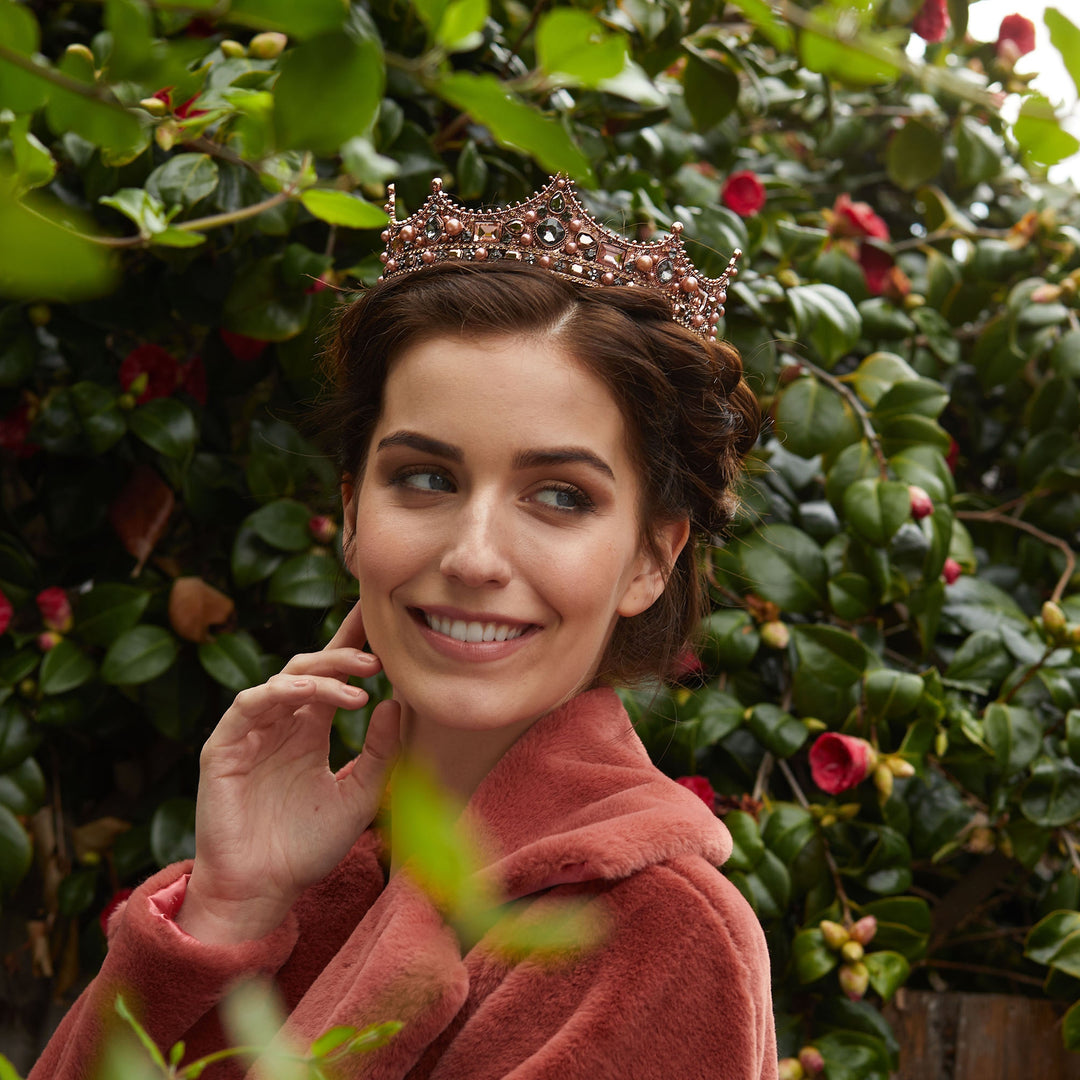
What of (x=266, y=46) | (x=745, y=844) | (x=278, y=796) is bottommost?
(x=745, y=844)

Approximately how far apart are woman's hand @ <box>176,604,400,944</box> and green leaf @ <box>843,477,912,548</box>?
2.14ft

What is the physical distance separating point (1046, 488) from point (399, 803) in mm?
1631

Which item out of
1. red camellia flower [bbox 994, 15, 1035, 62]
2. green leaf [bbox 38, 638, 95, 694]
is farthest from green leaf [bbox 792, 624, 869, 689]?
red camellia flower [bbox 994, 15, 1035, 62]

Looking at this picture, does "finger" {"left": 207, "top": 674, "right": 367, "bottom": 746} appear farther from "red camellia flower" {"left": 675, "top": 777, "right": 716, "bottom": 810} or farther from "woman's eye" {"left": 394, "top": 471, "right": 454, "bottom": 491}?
"red camellia flower" {"left": 675, "top": 777, "right": 716, "bottom": 810}

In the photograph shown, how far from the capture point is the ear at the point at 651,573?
3.30 feet

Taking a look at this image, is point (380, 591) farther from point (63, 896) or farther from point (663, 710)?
point (63, 896)

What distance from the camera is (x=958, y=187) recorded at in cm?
200

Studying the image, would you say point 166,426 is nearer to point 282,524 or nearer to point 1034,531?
point 282,524

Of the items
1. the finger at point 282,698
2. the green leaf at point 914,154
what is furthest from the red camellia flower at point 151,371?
the green leaf at point 914,154

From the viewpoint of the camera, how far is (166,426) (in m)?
1.33

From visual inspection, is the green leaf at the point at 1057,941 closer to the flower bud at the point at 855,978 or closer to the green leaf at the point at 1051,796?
the green leaf at the point at 1051,796

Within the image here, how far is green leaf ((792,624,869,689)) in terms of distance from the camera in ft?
4.53

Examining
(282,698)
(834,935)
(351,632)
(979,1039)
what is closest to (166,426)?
(351,632)

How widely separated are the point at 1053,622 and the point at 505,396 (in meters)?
Result: 0.86
